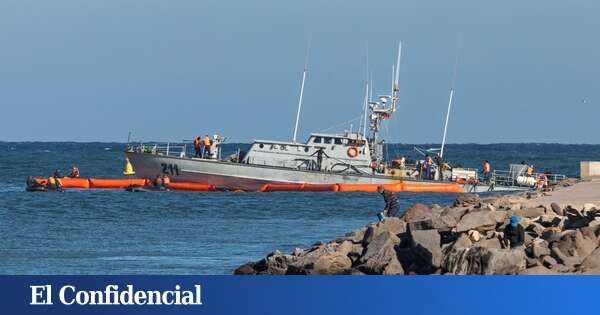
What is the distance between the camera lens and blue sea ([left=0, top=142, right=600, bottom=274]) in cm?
2941

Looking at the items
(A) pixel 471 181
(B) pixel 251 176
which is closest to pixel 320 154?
(B) pixel 251 176

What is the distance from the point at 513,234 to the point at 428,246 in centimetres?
123

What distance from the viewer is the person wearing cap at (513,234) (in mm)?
21516

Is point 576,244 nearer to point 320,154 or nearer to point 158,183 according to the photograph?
point 320,154

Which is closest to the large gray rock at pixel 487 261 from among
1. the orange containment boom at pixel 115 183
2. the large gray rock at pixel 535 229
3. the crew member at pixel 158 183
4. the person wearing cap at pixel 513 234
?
the person wearing cap at pixel 513 234

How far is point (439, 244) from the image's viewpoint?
71.6 feet

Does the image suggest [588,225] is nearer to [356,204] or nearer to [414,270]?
[414,270]

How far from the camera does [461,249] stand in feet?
68.3

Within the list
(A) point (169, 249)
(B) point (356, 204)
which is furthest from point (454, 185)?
(A) point (169, 249)

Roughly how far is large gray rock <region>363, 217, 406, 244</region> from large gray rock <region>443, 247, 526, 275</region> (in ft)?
12.3

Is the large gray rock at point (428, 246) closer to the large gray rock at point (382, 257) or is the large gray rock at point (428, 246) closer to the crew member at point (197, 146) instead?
the large gray rock at point (382, 257)

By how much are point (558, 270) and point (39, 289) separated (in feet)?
27.3

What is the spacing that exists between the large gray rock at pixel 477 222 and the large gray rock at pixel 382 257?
3.30ft

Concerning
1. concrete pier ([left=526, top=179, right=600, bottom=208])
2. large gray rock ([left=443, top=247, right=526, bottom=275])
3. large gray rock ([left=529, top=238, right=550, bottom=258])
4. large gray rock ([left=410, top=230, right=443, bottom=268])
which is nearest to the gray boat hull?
concrete pier ([left=526, top=179, right=600, bottom=208])
